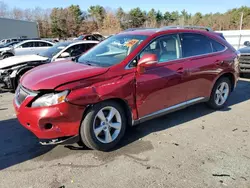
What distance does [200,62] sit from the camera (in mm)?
4410

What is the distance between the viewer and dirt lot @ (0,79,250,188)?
2.77 m

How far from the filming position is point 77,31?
221 feet

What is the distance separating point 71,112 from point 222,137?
248 cm

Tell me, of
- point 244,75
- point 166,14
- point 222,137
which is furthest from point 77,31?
point 222,137

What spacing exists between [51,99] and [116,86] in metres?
0.89

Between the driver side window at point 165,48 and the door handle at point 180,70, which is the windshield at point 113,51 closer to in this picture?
the driver side window at point 165,48

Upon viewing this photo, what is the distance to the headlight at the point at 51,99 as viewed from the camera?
2.97m

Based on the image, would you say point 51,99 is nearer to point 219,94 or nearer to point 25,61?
point 219,94

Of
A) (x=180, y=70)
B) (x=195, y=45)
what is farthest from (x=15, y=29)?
(x=180, y=70)

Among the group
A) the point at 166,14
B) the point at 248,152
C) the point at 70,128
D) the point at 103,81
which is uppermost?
the point at 166,14

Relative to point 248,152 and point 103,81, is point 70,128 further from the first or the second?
point 248,152

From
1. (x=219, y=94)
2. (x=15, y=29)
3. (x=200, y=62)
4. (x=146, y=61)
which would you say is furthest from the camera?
(x=15, y=29)

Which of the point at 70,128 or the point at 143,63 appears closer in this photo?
the point at 70,128

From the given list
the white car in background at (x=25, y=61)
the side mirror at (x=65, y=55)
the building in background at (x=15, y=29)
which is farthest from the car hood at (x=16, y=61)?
the building in background at (x=15, y=29)
